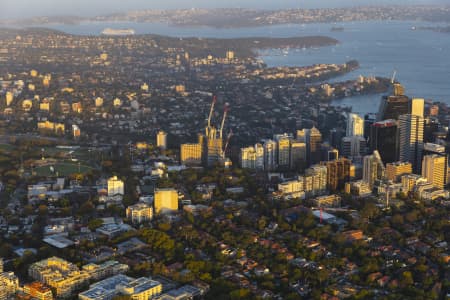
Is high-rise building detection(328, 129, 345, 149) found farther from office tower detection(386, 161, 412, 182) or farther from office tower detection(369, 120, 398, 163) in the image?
office tower detection(386, 161, 412, 182)

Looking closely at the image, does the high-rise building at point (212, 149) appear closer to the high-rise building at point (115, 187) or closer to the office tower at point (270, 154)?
the office tower at point (270, 154)

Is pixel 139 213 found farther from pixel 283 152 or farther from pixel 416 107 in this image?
pixel 416 107

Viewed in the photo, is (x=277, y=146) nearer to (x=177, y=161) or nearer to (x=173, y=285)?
(x=177, y=161)

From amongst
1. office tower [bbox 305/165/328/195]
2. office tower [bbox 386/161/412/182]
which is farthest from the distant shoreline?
office tower [bbox 305/165/328/195]

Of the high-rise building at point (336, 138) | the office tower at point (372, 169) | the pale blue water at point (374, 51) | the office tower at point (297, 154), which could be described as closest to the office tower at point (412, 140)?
the office tower at point (372, 169)

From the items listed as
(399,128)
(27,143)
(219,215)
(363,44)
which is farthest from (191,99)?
(363,44)

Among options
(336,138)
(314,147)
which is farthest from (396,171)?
(336,138)
